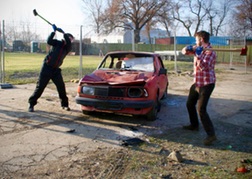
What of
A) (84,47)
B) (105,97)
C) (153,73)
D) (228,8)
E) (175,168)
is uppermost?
(228,8)

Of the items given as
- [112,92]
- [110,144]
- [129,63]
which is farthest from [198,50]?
[129,63]

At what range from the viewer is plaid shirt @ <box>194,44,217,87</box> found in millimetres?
4715

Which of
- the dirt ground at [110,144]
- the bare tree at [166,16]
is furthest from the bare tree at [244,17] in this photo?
the dirt ground at [110,144]

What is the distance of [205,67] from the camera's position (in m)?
4.77

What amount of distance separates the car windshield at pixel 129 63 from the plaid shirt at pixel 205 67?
216 centimetres

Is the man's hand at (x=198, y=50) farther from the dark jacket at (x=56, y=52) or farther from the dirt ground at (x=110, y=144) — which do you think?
the dark jacket at (x=56, y=52)

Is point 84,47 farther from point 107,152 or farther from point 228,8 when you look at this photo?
point 228,8

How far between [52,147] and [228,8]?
57818 millimetres

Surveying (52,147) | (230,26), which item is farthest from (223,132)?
(230,26)

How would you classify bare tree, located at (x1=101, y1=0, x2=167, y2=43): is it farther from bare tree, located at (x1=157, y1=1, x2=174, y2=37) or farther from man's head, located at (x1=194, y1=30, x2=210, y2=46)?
man's head, located at (x1=194, y1=30, x2=210, y2=46)

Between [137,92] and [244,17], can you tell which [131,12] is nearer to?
[244,17]

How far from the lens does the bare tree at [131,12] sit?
46.8 metres

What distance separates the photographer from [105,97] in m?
5.86

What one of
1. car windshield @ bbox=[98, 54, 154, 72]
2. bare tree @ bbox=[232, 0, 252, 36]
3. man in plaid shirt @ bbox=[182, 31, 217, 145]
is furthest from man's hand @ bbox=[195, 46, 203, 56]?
bare tree @ bbox=[232, 0, 252, 36]
